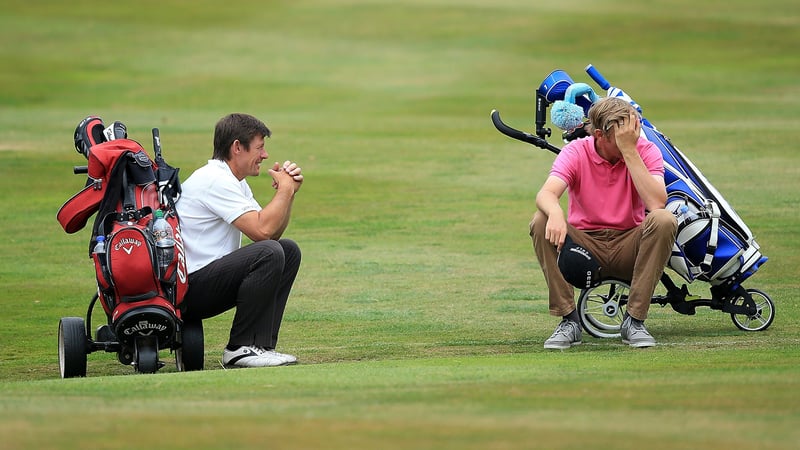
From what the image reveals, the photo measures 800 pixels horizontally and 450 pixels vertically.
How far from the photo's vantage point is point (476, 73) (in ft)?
98.6

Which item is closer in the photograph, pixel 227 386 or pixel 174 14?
pixel 227 386

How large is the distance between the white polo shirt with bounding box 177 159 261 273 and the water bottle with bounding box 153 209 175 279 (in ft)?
1.10

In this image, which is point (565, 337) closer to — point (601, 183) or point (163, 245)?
point (601, 183)

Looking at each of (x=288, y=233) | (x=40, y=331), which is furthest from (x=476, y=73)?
(x=40, y=331)

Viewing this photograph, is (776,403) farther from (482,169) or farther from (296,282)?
(482,169)

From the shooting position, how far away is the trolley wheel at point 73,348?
6.73 m

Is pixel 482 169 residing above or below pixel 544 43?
below

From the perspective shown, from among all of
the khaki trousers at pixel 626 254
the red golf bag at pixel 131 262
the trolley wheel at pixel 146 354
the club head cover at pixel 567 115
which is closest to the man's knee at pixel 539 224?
the khaki trousers at pixel 626 254

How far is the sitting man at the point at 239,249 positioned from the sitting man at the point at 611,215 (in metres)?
1.41

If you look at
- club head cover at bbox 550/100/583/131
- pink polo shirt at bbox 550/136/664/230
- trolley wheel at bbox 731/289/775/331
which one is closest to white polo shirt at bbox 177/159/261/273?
pink polo shirt at bbox 550/136/664/230

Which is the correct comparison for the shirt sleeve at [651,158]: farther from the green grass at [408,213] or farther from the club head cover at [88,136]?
the club head cover at [88,136]

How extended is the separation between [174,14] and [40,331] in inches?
1330

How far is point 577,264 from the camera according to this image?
725cm

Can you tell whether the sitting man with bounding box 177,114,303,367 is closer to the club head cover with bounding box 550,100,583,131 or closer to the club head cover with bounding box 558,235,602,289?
the club head cover with bounding box 558,235,602,289
